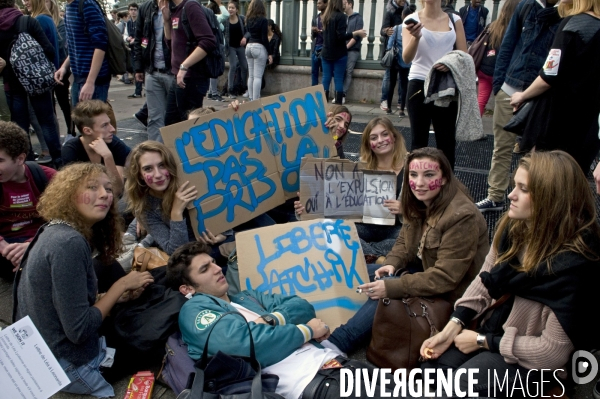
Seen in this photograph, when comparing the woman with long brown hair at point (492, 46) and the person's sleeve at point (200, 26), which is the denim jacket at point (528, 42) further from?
the person's sleeve at point (200, 26)

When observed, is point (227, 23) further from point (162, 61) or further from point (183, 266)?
point (183, 266)

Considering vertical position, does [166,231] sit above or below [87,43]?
below

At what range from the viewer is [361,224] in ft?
11.5

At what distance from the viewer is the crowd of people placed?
200cm

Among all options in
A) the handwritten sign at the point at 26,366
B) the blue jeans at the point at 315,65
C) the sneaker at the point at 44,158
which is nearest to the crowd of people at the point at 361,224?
the handwritten sign at the point at 26,366

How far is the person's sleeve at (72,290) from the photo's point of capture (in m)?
2.05

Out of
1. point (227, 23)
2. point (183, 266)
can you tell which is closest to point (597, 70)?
point (183, 266)

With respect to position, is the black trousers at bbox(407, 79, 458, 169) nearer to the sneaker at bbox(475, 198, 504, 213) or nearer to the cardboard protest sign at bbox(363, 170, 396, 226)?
the sneaker at bbox(475, 198, 504, 213)

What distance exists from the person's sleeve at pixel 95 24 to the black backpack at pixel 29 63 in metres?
0.60

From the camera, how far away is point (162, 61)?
15.1 ft

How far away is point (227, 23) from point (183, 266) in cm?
780

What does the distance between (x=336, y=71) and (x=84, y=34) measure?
4.64 m

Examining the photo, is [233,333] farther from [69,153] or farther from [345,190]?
[69,153]

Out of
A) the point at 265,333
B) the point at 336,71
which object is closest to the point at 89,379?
the point at 265,333
